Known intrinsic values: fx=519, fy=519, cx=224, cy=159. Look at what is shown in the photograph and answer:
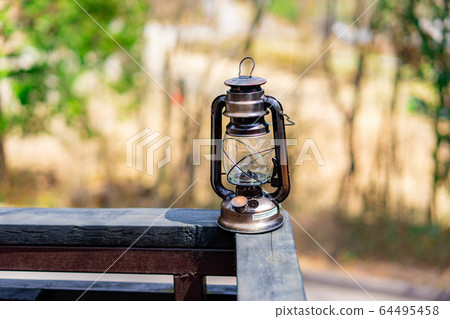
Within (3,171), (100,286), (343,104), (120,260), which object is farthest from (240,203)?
(3,171)

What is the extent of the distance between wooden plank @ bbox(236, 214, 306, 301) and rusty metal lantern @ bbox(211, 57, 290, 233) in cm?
6

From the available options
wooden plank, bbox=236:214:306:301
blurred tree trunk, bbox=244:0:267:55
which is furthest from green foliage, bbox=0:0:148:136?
wooden plank, bbox=236:214:306:301

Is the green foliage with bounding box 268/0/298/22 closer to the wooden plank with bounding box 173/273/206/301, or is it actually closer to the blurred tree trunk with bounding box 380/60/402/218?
the blurred tree trunk with bounding box 380/60/402/218

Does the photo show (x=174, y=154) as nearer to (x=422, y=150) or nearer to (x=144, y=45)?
(x=144, y=45)

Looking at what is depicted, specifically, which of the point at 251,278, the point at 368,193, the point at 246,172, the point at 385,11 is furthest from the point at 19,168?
the point at 251,278

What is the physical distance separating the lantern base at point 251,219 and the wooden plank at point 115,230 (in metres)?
0.04

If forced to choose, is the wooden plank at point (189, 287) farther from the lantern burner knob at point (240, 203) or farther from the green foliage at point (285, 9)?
the green foliage at point (285, 9)

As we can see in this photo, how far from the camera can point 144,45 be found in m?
5.23

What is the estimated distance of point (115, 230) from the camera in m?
1.63

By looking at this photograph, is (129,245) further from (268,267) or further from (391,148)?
(391,148)

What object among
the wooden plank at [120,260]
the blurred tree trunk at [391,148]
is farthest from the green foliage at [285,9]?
the wooden plank at [120,260]

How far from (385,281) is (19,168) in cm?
403

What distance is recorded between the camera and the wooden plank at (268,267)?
4.02ft

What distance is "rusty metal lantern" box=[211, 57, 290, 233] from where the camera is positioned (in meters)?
1.58
